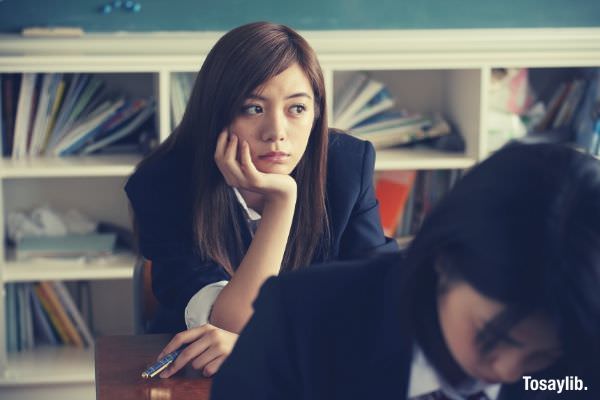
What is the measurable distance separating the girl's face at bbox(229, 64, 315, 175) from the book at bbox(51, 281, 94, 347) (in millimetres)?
1296

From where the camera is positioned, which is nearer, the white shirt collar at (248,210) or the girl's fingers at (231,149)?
the girl's fingers at (231,149)

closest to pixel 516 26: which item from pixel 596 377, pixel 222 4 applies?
pixel 222 4

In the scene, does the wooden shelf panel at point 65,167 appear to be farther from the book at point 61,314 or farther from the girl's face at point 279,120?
the girl's face at point 279,120

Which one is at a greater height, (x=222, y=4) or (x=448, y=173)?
(x=222, y=4)

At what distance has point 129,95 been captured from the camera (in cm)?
306

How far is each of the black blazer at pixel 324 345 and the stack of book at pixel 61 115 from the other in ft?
6.61

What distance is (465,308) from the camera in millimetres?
842

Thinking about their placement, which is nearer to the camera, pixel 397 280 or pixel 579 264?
pixel 579 264

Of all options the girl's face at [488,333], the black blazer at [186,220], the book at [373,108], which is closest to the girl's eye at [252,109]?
the black blazer at [186,220]

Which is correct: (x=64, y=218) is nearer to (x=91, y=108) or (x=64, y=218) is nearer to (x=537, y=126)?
(x=91, y=108)

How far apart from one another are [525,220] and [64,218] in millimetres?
2414

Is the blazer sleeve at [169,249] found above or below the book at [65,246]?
above

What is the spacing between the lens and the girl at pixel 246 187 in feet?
5.77

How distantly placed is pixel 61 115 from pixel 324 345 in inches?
81.9
